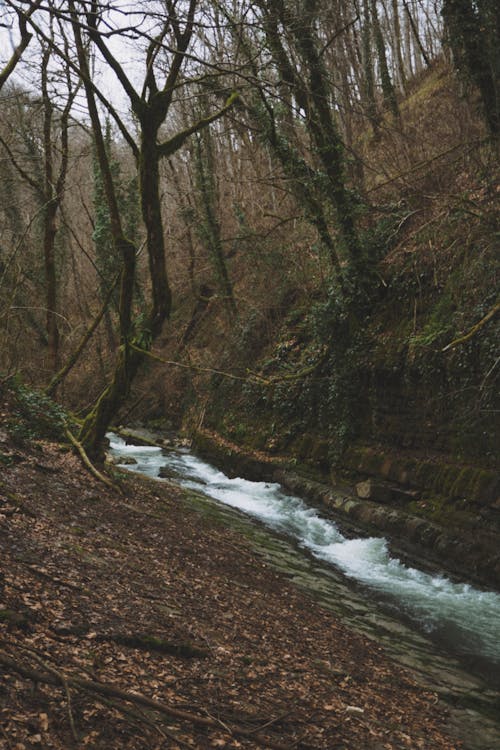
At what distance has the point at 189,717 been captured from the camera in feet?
12.5

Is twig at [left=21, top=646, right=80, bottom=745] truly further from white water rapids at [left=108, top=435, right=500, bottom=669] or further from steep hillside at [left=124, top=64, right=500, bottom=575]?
steep hillside at [left=124, top=64, right=500, bottom=575]

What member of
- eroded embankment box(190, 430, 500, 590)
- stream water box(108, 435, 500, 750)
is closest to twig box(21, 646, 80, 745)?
stream water box(108, 435, 500, 750)

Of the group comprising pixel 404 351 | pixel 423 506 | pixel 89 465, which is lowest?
pixel 423 506

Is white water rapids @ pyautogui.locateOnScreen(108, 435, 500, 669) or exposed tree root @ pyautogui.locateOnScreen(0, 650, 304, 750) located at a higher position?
exposed tree root @ pyautogui.locateOnScreen(0, 650, 304, 750)

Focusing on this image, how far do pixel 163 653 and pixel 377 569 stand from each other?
602 cm

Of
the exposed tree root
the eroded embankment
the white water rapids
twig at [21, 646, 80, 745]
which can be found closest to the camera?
twig at [21, 646, 80, 745]

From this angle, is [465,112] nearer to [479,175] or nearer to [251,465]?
[479,175]

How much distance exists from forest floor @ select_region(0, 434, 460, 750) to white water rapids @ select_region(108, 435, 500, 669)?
155cm

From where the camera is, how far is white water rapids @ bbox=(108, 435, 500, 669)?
790cm

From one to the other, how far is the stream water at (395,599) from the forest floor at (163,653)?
17.2 inches

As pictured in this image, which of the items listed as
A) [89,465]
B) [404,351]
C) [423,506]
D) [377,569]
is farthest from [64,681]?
[404,351]

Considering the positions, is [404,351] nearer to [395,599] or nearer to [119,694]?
[395,599]

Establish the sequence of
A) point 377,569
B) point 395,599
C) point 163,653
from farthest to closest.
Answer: point 377,569 → point 395,599 → point 163,653

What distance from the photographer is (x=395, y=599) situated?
8.84 metres
